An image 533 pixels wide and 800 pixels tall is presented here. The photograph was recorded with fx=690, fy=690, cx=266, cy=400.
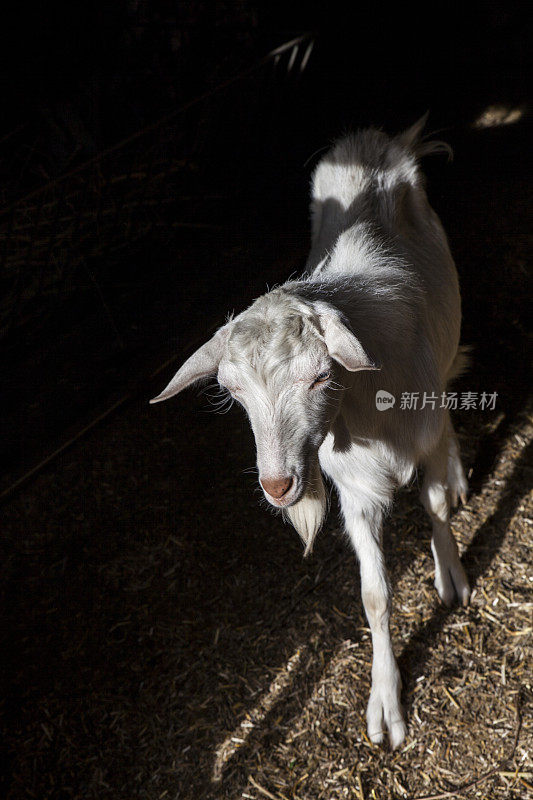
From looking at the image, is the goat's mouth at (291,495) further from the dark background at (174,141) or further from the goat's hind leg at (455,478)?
the dark background at (174,141)

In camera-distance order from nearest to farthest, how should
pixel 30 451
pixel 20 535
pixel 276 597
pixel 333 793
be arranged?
pixel 333 793
pixel 276 597
pixel 30 451
pixel 20 535

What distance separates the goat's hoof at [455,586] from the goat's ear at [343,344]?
158 centimetres

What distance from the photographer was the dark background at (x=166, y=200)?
378 centimetres

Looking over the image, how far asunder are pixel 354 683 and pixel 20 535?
207 centimetres

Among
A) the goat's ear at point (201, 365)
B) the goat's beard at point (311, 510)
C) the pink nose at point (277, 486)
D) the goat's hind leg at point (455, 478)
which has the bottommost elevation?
the goat's hind leg at point (455, 478)

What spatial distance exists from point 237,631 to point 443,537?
105 centimetres

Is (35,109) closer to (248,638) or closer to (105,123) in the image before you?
(105,123)

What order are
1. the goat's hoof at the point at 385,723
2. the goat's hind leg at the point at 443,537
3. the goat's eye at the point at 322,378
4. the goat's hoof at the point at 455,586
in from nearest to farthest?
1. the goat's eye at the point at 322,378
2. the goat's hoof at the point at 385,723
3. the goat's hind leg at the point at 443,537
4. the goat's hoof at the point at 455,586

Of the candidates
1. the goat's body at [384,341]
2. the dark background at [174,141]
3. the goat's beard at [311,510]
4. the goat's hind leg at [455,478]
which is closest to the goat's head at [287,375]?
the goat's body at [384,341]

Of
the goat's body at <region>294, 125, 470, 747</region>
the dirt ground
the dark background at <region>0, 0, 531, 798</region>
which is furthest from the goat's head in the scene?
the dark background at <region>0, 0, 531, 798</region>

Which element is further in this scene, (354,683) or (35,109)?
(35,109)

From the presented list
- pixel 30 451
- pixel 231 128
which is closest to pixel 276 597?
pixel 30 451

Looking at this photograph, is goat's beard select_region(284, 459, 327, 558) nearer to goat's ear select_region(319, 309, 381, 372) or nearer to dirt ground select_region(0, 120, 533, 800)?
goat's ear select_region(319, 309, 381, 372)

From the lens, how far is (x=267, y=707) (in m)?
2.92
